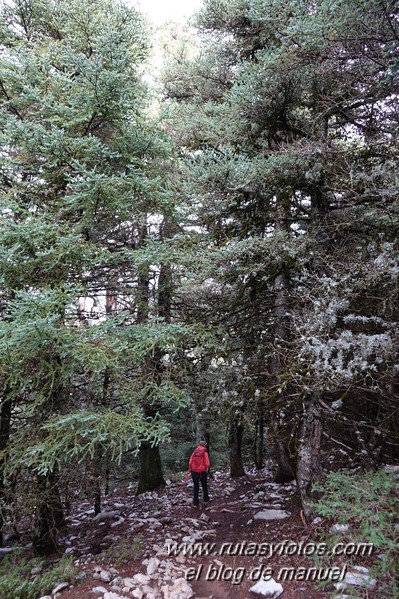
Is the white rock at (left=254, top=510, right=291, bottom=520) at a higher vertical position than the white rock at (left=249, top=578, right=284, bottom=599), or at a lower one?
lower

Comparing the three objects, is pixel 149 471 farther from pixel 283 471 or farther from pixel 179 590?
pixel 179 590

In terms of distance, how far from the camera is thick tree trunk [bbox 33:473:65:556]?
17.9 ft

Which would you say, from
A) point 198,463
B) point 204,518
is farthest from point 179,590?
point 198,463

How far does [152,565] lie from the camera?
5043 millimetres

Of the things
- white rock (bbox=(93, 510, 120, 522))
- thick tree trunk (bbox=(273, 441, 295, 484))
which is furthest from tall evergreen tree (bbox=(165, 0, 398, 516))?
white rock (bbox=(93, 510, 120, 522))

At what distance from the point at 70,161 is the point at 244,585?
256 inches

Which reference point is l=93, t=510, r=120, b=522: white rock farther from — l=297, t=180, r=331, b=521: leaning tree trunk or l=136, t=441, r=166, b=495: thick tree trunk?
l=297, t=180, r=331, b=521: leaning tree trunk

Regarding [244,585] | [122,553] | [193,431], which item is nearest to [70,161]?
[122,553]

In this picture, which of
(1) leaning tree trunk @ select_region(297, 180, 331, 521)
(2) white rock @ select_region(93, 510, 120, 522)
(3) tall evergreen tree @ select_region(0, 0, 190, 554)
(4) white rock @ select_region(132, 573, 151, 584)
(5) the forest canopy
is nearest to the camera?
(4) white rock @ select_region(132, 573, 151, 584)

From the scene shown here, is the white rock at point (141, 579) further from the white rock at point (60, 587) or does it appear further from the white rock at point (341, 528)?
the white rock at point (341, 528)

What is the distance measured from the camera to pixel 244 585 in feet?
14.6

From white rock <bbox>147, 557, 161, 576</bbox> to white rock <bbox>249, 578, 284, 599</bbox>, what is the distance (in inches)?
55.0

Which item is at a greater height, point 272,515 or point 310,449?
point 310,449

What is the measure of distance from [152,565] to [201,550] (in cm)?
85
